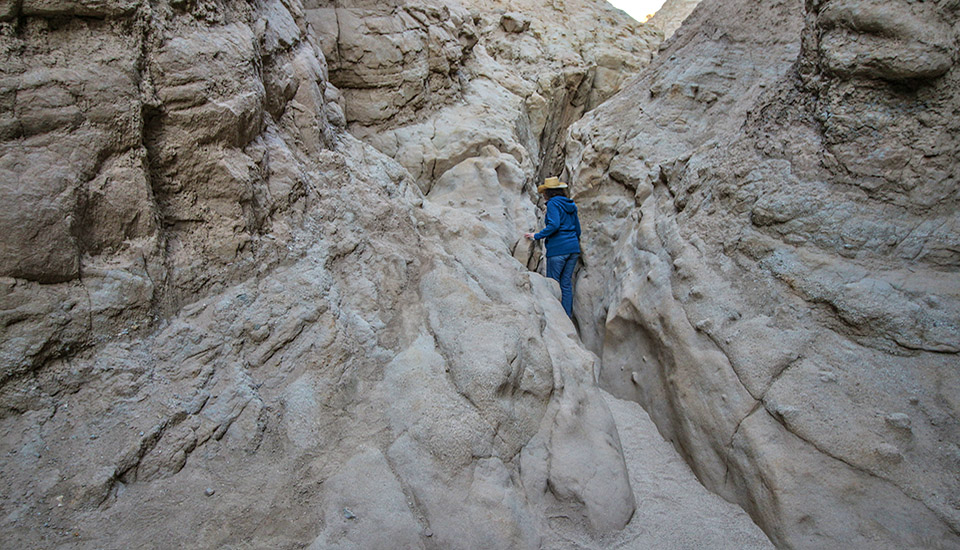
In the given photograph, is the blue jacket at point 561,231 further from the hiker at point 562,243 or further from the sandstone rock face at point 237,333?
the sandstone rock face at point 237,333

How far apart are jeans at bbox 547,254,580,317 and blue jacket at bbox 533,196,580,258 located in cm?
7

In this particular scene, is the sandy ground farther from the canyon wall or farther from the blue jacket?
the blue jacket

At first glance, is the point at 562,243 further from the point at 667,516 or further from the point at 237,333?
the point at 237,333

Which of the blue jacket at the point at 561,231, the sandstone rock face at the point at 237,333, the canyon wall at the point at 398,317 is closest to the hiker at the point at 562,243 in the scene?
the blue jacket at the point at 561,231

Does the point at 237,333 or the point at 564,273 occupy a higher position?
the point at 564,273

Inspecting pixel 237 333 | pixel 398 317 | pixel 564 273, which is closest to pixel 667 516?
pixel 398 317

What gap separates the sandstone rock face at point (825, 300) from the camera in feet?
7.65

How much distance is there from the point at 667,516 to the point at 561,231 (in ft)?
9.78

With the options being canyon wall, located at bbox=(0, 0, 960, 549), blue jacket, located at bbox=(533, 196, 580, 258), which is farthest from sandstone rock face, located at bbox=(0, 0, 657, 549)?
blue jacket, located at bbox=(533, 196, 580, 258)

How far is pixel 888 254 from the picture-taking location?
273 centimetres

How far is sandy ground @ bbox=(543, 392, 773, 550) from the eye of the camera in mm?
2467

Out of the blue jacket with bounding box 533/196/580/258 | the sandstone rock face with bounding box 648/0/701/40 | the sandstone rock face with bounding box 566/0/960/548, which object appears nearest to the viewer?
the sandstone rock face with bounding box 566/0/960/548

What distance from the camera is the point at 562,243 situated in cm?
500

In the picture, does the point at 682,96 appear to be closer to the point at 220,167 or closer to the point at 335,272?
the point at 335,272
